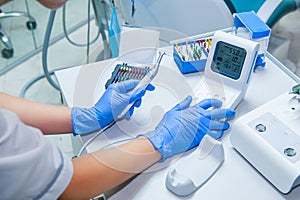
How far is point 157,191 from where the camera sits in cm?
80

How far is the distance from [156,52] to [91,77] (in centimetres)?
21

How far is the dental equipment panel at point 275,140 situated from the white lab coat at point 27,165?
39 centimetres

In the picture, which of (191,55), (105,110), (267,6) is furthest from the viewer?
(267,6)

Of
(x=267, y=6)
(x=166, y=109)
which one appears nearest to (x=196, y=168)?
(x=166, y=109)

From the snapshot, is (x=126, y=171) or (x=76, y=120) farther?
(x=76, y=120)

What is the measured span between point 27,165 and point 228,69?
55 centimetres

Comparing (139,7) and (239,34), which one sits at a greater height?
(239,34)

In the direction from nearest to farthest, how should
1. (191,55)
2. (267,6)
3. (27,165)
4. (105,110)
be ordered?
(27,165) → (105,110) → (191,55) → (267,6)

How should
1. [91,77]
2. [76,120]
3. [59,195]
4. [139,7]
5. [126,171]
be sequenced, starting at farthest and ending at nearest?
[139,7]
[91,77]
[76,120]
[126,171]
[59,195]

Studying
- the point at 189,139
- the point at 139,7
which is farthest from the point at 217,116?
the point at 139,7

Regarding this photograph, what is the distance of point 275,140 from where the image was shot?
809 mm

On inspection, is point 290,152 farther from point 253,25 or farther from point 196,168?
point 253,25

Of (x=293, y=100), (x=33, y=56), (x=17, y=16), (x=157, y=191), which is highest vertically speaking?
(x=293, y=100)

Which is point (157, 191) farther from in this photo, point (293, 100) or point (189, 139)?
point (293, 100)
